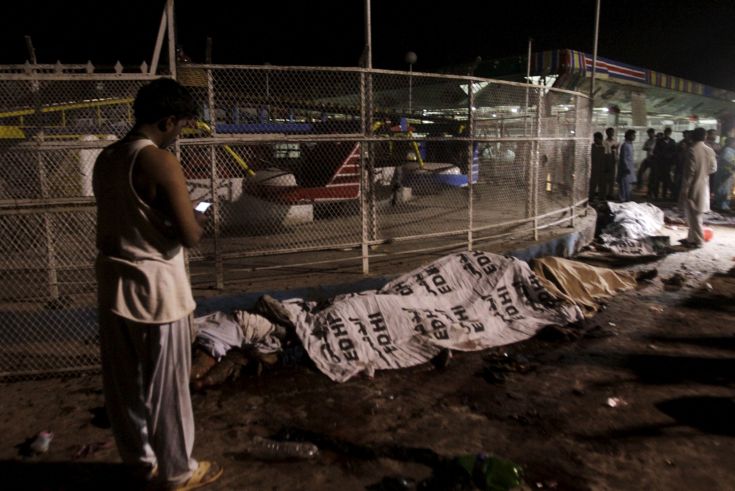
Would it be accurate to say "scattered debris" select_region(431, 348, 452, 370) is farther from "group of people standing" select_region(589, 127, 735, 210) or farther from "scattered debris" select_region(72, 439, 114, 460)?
"group of people standing" select_region(589, 127, 735, 210)

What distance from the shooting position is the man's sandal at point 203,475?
2.71 metres

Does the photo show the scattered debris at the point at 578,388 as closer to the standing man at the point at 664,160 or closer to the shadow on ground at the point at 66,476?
the shadow on ground at the point at 66,476

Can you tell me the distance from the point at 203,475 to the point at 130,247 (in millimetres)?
1340

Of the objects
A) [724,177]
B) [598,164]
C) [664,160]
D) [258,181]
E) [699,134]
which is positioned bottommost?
[724,177]

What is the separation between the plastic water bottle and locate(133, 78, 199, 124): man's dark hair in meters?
2.05

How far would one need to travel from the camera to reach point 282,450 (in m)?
3.16

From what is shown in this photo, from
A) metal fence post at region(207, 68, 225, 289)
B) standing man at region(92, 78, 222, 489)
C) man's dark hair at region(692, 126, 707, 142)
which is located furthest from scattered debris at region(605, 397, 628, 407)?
man's dark hair at region(692, 126, 707, 142)

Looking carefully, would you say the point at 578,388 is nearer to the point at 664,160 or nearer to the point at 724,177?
the point at 724,177

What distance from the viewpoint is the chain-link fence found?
14.9 ft

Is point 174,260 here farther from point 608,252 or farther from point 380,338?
point 608,252

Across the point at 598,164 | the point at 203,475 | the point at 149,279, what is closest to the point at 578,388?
the point at 203,475

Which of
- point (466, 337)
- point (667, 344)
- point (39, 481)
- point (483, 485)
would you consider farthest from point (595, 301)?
point (39, 481)

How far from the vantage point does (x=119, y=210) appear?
2.37 meters

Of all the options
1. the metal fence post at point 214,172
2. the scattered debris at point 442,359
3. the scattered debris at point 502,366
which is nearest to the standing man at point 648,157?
the scattered debris at point 502,366
